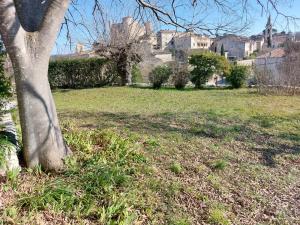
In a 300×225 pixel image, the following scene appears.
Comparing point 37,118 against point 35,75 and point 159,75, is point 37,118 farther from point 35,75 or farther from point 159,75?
point 159,75

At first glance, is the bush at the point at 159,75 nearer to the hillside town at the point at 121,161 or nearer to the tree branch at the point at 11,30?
the hillside town at the point at 121,161

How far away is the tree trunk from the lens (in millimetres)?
3344

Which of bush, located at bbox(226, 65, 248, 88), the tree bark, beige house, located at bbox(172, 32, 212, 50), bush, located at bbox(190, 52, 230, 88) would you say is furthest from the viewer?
bush, located at bbox(190, 52, 230, 88)

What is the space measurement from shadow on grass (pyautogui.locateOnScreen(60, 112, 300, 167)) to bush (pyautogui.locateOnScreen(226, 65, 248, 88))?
8.87 metres

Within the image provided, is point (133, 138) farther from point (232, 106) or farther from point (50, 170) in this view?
point (232, 106)

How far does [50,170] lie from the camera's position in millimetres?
3574

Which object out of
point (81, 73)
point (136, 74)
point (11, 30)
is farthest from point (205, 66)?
point (11, 30)

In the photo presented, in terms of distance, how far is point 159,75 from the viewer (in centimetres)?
1681

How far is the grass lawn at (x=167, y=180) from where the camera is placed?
2.96m

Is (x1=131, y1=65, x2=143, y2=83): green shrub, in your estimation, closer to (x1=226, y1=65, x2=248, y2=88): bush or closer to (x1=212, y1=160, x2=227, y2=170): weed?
(x1=226, y1=65, x2=248, y2=88): bush

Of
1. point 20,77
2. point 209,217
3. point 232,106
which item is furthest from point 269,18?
point 20,77

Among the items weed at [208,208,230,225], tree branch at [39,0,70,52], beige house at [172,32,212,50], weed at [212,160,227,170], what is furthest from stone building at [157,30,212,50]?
weed at [208,208,230,225]

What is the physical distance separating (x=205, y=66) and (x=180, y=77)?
1.61 m

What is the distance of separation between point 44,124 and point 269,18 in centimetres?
520
